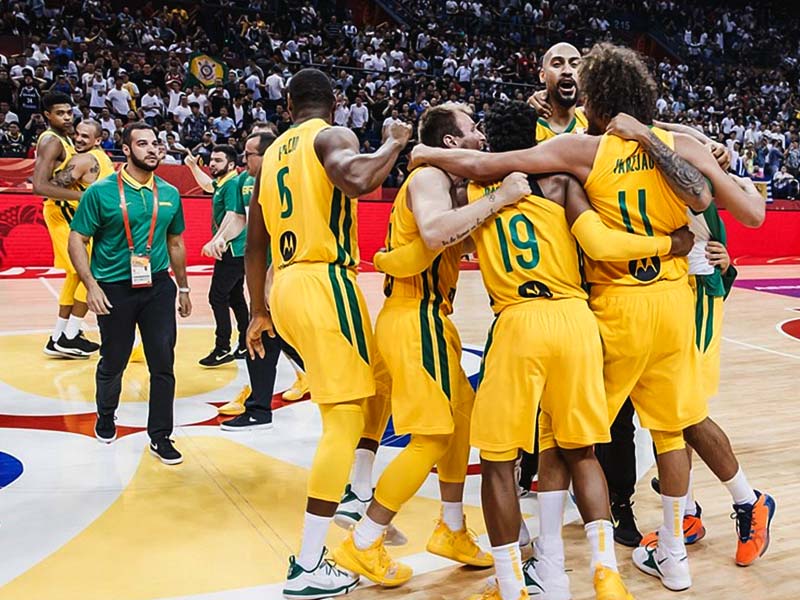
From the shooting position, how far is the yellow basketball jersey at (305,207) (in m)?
3.21

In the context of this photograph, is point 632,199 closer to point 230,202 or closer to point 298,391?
point 298,391

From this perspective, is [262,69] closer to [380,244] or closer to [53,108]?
[380,244]

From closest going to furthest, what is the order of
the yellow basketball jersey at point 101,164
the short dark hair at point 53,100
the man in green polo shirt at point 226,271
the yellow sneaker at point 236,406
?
the yellow sneaker at point 236,406 < the man in green polo shirt at point 226,271 < the short dark hair at point 53,100 < the yellow basketball jersey at point 101,164

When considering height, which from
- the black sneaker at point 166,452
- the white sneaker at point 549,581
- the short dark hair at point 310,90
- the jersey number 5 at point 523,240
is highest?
the short dark hair at point 310,90

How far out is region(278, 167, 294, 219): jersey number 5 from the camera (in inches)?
128

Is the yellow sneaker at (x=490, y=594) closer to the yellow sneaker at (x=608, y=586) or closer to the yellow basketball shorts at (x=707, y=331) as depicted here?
the yellow sneaker at (x=608, y=586)

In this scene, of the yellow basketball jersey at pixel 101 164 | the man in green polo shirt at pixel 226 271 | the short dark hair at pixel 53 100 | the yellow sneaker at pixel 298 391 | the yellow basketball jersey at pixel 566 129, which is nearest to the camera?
the yellow basketball jersey at pixel 566 129

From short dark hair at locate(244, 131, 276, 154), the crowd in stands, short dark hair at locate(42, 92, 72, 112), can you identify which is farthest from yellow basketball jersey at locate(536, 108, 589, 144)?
the crowd in stands

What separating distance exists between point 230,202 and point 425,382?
3.66 metres

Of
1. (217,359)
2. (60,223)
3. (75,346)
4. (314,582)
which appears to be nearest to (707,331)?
(314,582)

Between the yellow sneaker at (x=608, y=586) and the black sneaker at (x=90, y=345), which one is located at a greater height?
the yellow sneaker at (x=608, y=586)

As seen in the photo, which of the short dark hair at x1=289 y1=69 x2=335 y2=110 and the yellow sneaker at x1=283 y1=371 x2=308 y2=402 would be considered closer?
the short dark hair at x1=289 y1=69 x2=335 y2=110

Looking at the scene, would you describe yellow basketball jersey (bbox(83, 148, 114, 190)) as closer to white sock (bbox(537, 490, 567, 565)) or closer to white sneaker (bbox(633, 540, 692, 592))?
white sock (bbox(537, 490, 567, 565))

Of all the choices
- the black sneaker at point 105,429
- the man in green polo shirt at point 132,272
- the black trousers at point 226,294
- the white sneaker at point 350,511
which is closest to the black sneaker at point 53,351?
the black trousers at point 226,294
